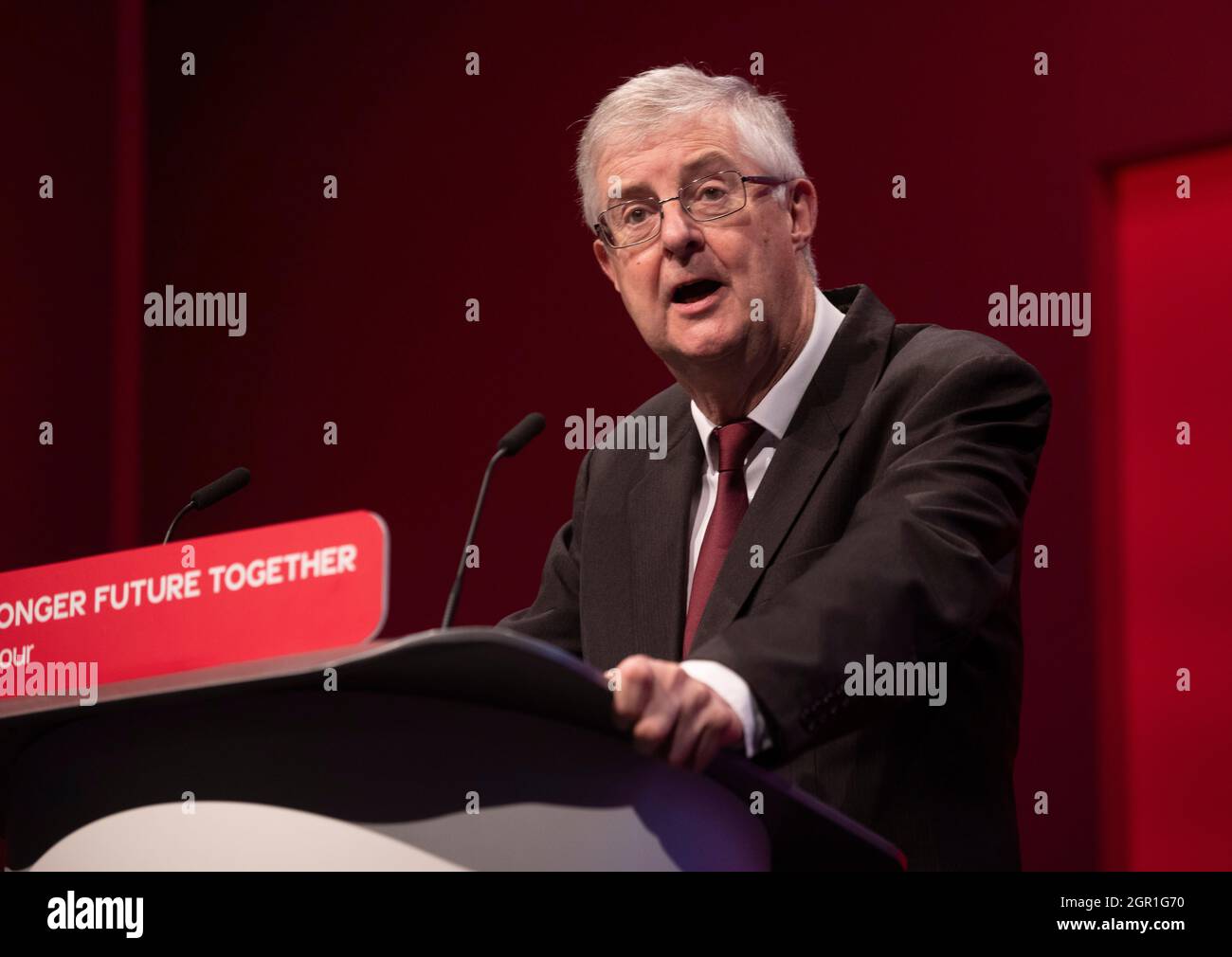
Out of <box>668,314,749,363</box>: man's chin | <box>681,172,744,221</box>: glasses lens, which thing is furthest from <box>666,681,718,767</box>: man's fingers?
<box>681,172,744,221</box>: glasses lens

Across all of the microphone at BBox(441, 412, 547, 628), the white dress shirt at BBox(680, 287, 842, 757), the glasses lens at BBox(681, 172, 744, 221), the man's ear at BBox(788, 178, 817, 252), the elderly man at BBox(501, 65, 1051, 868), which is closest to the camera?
the elderly man at BBox(501, 65, 1051, 868)

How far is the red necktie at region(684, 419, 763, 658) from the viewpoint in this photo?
176 cm

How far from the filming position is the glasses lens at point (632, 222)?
204 cm

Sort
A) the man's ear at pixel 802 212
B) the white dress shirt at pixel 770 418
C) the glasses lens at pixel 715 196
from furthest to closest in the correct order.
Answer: the man's ear at pixel 802 212, the glasses lens at pixel 715 196, the white dress shirt at pixel 770 418

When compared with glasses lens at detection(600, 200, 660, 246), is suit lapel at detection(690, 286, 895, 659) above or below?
below

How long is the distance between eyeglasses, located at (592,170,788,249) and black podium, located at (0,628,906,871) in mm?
1177

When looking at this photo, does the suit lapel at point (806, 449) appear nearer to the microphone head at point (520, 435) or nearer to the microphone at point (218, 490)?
the microphone head at point (520, 435)

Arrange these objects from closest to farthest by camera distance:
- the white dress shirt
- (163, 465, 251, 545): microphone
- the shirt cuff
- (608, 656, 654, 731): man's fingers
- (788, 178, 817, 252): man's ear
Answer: (608, 656, 654, 731): man's fingers → the shirt cuff → (163, 465, 251, 545): microphone → the white dress shirt → (788, 178, 817, 252): man's ear

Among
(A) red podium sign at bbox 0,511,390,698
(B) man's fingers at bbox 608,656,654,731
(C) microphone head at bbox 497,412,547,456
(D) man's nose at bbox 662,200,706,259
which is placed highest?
(D) man's nose at bbox 662,200,706,259

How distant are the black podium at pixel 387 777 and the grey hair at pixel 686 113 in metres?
1.26

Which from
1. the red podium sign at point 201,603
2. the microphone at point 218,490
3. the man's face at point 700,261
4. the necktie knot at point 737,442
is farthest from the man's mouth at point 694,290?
the red podium sign at point 201,603

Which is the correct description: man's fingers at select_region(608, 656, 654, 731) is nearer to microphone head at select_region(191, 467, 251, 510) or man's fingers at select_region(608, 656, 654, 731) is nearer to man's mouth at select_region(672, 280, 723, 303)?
microphone head at select_region(191, 467, 251, 510)

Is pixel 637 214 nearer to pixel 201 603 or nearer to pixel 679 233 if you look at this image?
pixel 679 233
